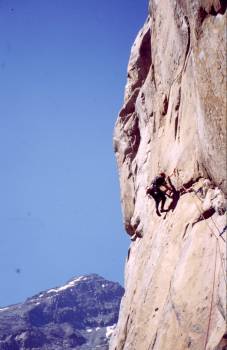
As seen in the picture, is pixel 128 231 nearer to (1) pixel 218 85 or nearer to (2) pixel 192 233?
(2) pixel 192 233

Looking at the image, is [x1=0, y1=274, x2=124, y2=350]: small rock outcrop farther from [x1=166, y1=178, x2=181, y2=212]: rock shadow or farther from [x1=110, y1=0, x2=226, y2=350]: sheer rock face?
[x1=166, y1=178, x2=181, y2=212]: rock shadow

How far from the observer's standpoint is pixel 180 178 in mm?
13672

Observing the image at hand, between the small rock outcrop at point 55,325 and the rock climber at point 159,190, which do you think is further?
the small rock outcrop at point 55,325

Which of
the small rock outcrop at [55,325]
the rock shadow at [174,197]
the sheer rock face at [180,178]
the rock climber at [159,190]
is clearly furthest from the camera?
the small rock outcrop at [55,325]

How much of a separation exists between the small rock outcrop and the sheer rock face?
129824 mm

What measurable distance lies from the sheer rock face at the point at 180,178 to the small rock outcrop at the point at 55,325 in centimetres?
12982

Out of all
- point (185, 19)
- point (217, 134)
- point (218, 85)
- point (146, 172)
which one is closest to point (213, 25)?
point (218, 85)

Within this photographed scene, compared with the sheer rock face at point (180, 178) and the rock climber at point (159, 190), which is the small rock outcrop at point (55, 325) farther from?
the rock climber at point (159, 190)

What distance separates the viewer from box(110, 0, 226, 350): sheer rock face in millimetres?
9273

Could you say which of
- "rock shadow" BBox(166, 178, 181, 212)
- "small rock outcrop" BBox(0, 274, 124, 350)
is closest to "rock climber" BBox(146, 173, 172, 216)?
"rock shadow" BBox(166, 178, 181, 212)

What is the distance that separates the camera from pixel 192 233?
1158 cm

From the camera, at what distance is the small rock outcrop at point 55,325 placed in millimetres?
140625

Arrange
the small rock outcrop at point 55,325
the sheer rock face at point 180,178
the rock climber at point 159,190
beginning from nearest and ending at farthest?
the sheer rock face at point 180,178, the rock climber at point 159,190, the small rock outcrop at point 55,325

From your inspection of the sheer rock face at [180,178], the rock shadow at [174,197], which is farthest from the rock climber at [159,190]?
the sheer rock face at [180,178]
